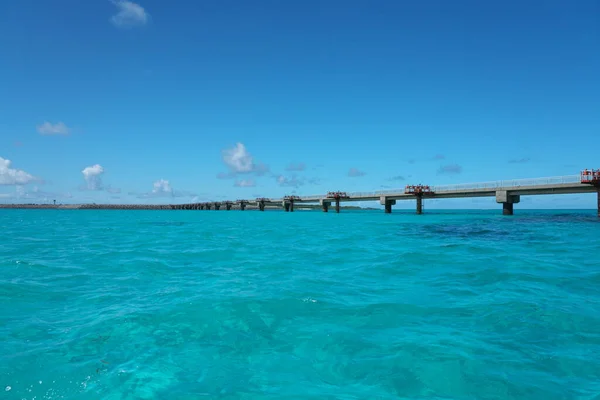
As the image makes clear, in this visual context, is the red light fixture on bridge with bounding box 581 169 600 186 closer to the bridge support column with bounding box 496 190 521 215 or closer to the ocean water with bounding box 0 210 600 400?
the bridge support column with bounding box 496 190 521 215

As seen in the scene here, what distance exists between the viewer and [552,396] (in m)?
4.64

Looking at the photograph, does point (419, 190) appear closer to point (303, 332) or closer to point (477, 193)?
point (477, 193)

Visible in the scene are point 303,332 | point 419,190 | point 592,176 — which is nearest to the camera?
point 303,332

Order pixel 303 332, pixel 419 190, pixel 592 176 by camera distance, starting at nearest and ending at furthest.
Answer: pixel 303 332 < pixel 592 176 < pixel 419 190

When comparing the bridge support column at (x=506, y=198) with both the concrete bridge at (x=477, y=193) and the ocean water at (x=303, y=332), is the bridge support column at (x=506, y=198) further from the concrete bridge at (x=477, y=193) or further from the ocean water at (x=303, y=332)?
the ocean water at (x=303, y=332)

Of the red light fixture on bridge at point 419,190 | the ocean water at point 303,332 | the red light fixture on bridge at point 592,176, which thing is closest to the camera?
the ocean water at point 303,332

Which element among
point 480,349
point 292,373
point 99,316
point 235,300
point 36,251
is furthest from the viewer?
point 36,251

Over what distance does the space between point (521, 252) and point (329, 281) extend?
1137 centimetres

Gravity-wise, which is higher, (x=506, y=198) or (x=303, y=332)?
(x=506, y=198)

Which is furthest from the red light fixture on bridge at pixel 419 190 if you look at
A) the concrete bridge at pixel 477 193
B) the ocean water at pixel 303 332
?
the ocean water at pixel 303 332

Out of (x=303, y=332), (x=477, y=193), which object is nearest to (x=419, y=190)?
(x=477, y=193)

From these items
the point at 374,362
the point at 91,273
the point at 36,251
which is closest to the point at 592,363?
the point at 374,362

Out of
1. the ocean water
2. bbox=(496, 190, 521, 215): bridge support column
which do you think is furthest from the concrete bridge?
the ocean water

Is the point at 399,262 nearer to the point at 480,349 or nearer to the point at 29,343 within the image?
the point at 480,349
